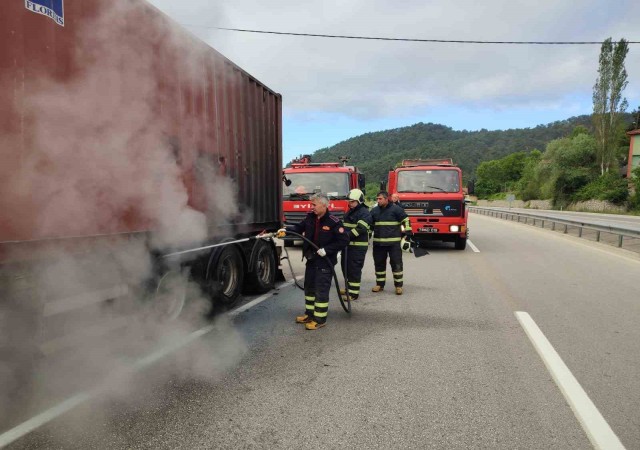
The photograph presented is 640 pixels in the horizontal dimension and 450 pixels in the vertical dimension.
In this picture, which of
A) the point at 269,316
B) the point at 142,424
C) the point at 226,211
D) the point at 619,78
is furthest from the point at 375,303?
the point at 619,78

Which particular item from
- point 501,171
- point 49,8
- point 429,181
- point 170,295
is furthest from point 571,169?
point 501,171

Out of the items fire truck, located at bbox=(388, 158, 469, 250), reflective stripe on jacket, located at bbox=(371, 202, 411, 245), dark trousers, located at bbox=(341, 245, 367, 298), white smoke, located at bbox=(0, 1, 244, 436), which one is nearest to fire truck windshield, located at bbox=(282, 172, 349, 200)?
fire truck, located at bbox=(388, 158, 469, 250)

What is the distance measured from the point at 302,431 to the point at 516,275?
6.73m

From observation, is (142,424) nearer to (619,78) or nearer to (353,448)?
(353,448)

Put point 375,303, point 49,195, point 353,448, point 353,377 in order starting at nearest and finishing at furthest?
point 353,448 < point 49,195 < point 353,377 < point 375,303

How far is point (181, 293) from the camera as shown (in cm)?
469

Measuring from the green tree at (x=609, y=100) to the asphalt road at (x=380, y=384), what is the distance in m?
49.1

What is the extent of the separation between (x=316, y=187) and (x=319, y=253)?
7479 mm

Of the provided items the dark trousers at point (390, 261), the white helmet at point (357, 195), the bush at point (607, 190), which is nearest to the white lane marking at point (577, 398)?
the dark trousers at point (390, 261)

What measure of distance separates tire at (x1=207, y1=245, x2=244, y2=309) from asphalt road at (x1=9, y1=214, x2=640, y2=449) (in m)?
0.29

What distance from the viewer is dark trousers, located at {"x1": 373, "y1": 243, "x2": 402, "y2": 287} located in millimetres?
6754

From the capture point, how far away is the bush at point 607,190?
40.9 m

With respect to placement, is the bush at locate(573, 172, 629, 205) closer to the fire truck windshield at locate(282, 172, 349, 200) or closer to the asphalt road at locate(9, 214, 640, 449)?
the fire truck windshield at locate(282, 172, 349, 200)

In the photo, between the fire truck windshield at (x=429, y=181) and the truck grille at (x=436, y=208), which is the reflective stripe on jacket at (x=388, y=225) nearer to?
the truck grille at (x=436, y=208)
